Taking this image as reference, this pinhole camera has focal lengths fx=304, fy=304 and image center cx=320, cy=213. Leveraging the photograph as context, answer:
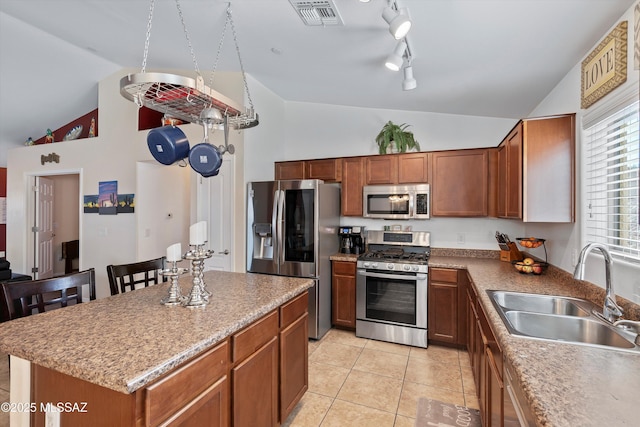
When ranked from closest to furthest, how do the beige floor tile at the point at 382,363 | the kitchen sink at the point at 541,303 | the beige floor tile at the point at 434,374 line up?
the kitchen sink at the point at 541,303, the beige floor tile at the point at 434,374, the beige floor tile at the point at 382,363

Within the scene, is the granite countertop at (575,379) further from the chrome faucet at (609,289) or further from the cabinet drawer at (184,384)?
the cabinet drawer at (184,384)

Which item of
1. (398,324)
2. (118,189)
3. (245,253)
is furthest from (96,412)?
(118,189)

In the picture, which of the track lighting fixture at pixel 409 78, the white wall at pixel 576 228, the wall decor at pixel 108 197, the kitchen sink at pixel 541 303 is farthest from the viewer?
the wall decor at pixel 108 197

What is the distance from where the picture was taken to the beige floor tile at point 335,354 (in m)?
2.88

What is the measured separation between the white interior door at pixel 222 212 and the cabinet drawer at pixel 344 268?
1.20m

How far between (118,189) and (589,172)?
5.14m

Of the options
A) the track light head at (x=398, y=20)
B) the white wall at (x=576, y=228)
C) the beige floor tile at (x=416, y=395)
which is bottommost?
the beige floor tile at (x=416, y=395)

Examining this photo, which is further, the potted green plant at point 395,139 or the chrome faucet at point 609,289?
the potted green plant at point 395,139

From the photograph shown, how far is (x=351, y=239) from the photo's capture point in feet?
12.8

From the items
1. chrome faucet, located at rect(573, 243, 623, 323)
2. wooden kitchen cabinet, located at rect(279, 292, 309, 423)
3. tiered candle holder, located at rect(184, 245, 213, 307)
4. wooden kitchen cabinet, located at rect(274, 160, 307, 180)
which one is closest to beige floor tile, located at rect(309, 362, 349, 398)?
wooden kitchen cabinet, located at rect(279, 292, 309, 423)

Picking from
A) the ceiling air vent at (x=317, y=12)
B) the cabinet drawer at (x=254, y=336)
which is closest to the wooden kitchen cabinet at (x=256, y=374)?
the cabinet drawer at (x=254, y=336)

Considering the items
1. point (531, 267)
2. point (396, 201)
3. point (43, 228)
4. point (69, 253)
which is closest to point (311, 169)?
point (396, 201)

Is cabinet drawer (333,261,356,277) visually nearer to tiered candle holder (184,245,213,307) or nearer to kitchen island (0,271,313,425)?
kitchen island (0,271,313,425)

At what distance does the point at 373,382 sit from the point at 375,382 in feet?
0.05
